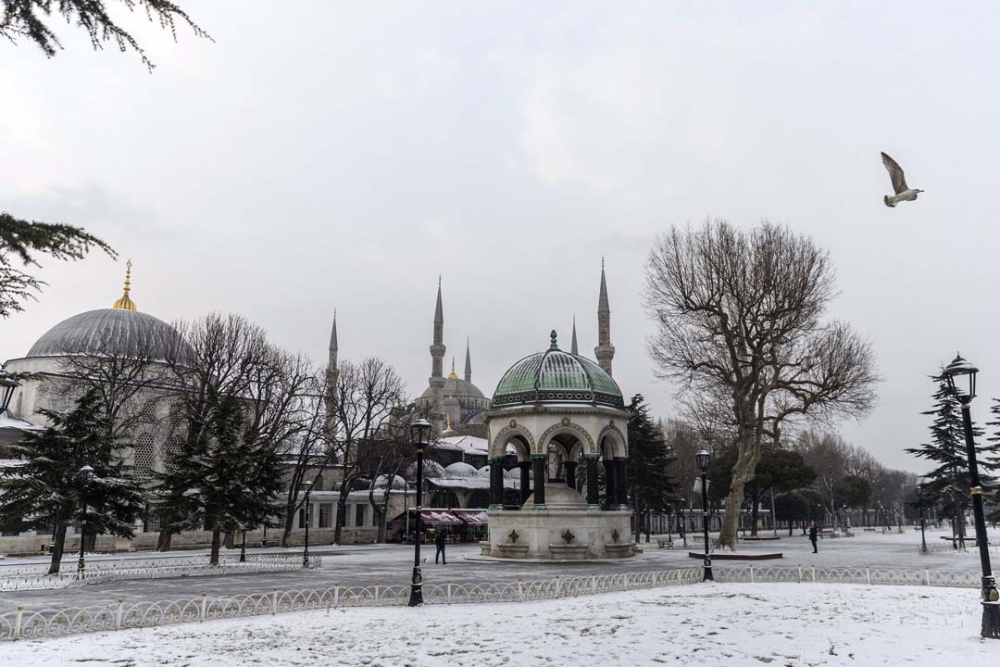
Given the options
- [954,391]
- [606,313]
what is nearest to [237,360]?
[954,391]

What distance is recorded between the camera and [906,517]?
124 meters

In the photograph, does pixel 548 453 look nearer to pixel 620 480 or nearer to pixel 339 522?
pixel 620 480

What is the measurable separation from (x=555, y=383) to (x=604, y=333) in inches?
1919

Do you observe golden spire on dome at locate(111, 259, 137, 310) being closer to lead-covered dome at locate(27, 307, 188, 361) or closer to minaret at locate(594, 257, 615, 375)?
lead-covered dome at locate(27, 307, 188, 361)

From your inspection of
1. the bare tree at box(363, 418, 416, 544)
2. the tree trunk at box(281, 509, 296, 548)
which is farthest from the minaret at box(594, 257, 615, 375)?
the tree trunk at box(281, 509, 296, 548)

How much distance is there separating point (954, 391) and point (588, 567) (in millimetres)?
15108

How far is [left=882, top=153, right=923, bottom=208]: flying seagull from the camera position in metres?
13.9

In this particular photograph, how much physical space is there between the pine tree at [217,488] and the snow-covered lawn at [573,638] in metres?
15.0

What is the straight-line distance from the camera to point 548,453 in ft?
95.3

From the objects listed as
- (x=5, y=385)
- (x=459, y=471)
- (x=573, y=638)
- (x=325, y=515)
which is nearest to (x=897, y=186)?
(x=573, y=638)

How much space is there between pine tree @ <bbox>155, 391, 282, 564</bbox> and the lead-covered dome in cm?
2428

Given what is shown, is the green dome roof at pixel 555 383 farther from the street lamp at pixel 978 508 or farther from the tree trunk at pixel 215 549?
the street lamp at pixel 978 508

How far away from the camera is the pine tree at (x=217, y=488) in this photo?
27312 millimetres

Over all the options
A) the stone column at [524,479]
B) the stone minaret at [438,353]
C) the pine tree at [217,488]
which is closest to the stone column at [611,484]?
the stone column at [524,479]
